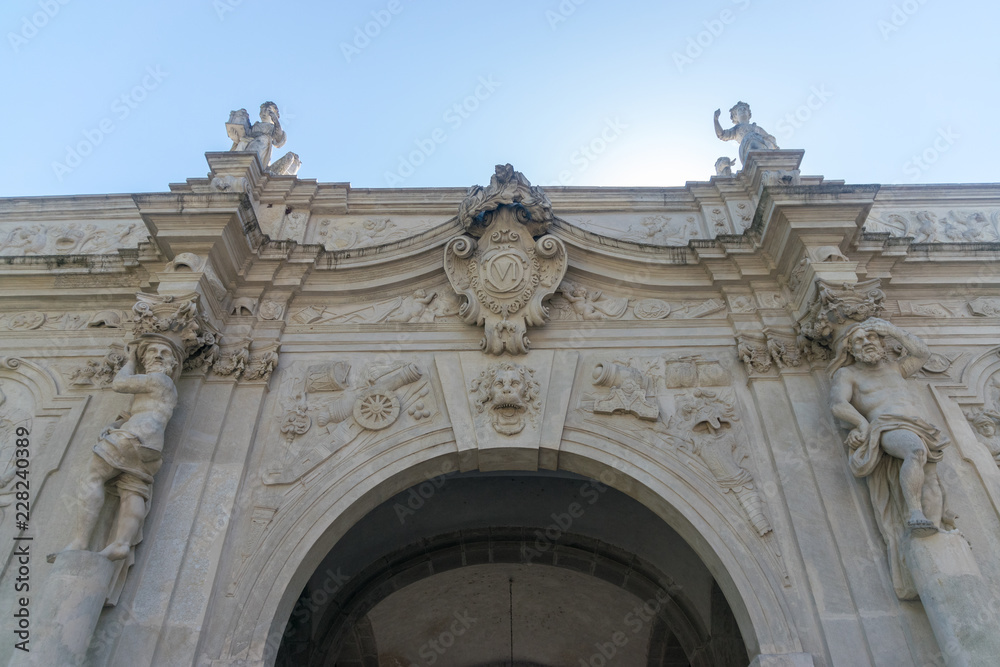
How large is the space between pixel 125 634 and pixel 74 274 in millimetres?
4116

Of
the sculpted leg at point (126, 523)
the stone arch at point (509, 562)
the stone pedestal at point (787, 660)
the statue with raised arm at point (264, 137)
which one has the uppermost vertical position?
the statue with raised arm at point (264, 137)

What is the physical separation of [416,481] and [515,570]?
14.5 feet

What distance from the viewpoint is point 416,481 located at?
257 inches

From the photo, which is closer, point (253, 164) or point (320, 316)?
point (320, 316)

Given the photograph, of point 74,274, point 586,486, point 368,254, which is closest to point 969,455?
point 586,486

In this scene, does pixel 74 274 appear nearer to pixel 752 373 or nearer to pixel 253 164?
pixel 253 164

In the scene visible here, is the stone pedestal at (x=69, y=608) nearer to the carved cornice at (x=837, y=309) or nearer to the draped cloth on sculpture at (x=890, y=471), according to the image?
the draped cloth on sculpture at (x=890, y=471)

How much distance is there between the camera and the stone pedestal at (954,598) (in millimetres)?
4676

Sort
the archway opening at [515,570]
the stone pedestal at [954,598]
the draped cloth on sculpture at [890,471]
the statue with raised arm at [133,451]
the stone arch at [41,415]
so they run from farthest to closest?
the archway opening at [515,570] → the stone arch at [41,415] → the draped cloth on sculpture at [890,471] → the statue with raised arm at [133,451] → the stone pedestal at [954,598]

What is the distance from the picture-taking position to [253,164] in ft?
26.4

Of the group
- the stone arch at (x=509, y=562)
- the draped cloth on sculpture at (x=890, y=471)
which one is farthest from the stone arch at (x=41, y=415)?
the draped cloth on sculpture at (x=890, y=471)

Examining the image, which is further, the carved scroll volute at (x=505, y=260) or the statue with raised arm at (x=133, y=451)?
the carved scroll volute at (x=505, y=260)

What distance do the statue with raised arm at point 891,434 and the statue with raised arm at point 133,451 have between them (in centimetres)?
572

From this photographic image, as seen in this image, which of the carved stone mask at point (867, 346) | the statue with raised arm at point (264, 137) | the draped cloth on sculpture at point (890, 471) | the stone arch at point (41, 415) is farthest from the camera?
the statue with raised arm at point (264, 137)
